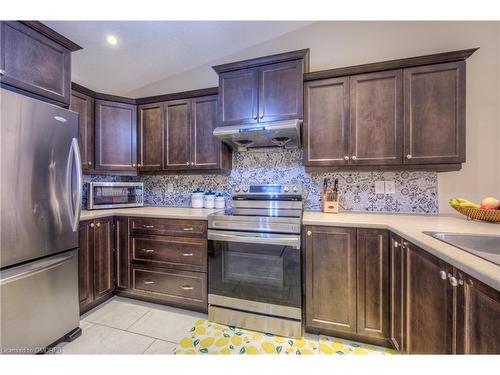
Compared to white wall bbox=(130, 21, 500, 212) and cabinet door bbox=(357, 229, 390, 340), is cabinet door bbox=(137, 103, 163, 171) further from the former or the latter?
cabinet door bbox=(357, 229, 390, 340)

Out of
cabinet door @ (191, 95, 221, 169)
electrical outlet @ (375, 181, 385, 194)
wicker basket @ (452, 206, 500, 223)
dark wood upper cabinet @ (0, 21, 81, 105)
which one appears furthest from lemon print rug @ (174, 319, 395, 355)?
dark wood upper cabinet @ (0, 21, 81, 105)

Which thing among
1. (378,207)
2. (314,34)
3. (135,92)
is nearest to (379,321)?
(378,207)

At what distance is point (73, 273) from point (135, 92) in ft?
7.34

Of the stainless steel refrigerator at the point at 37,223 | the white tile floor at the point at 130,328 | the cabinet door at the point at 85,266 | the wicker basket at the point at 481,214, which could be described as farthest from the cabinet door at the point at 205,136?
the wicker basket at the point at 481,214

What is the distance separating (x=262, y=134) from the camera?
1916mm

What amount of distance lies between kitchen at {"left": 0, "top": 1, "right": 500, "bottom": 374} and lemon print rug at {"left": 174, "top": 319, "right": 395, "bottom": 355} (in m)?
0.01

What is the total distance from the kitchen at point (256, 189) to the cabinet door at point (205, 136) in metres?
0.02

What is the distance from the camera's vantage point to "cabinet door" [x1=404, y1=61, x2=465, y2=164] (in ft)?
5.05

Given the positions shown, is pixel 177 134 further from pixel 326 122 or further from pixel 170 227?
pixel 326 122

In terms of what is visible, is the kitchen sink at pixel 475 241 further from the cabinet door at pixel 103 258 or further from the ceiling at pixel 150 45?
the cabinet door at pixel 103 258

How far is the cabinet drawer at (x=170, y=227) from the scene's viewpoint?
181cm
